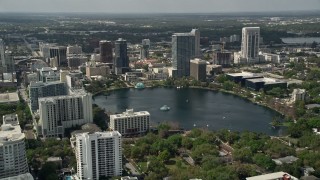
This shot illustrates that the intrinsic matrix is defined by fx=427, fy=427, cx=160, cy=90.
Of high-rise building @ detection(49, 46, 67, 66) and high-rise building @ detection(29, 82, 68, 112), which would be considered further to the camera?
high-rise building @ detection(49, 46, 67, 66)

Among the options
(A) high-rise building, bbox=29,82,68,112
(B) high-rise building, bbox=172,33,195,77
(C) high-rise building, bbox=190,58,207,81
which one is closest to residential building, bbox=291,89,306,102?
(C) high-rise building, bbox=190,58,207,81

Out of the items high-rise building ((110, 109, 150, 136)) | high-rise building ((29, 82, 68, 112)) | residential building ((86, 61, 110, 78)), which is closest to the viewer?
high-rise building ((110, 109, 150, 136))

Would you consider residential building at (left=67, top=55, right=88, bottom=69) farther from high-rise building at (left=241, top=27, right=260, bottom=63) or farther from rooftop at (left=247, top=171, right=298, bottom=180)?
rooftop at (left=247, top=171, right=298, bottom=180)

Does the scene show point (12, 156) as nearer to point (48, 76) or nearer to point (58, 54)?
point (48, 76)

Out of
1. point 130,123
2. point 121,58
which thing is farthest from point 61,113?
point 121,58

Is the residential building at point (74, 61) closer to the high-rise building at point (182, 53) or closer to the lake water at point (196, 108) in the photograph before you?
the lake water at point (196, 108)

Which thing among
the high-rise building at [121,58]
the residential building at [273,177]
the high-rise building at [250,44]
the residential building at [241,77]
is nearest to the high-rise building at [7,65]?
the high-rise building at [121,58]

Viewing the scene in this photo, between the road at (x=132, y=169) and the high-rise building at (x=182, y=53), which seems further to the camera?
the high-rise building at (x=182, y=53)
